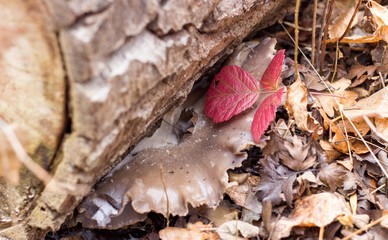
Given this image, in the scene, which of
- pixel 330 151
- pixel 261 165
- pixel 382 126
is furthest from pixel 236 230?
pixel 382 126

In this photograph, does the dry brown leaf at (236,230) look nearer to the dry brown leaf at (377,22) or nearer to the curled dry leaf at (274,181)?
the curled dry leaf at (274,181)

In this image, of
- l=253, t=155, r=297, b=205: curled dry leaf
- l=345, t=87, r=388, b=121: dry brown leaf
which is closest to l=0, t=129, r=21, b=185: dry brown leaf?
l=253, t=155, r=297, b=205: curled dry leaf

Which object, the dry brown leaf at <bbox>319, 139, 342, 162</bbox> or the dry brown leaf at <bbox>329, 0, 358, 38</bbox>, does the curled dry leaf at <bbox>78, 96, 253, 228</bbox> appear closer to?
the dry brown leaf at <bbox>319, 139, 342, 162</bbox>

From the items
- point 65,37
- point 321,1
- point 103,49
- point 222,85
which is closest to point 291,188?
point 222,85

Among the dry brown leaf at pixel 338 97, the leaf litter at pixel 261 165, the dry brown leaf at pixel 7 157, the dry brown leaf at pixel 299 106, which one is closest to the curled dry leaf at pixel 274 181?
the leaf litter at pixel 261 165

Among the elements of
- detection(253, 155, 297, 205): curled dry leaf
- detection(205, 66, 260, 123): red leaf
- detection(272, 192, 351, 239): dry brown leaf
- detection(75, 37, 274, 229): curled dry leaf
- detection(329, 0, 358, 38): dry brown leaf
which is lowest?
detection(272, 192, 351, 239): dry brown leaf
